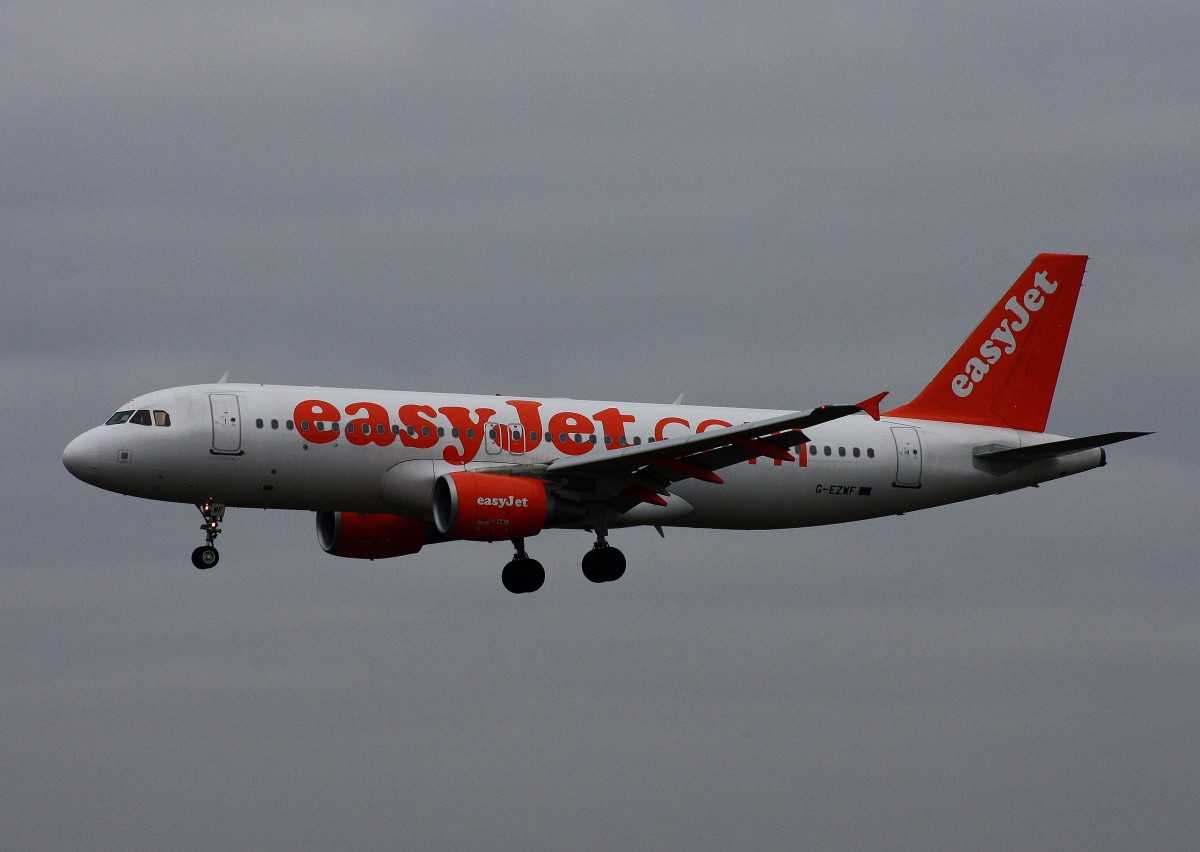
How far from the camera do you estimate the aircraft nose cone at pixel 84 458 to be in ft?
179

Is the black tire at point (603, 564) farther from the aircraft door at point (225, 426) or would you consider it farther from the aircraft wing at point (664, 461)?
the aircraft door at point (225, 426)

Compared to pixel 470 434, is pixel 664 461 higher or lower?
lower

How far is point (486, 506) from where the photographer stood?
179ft

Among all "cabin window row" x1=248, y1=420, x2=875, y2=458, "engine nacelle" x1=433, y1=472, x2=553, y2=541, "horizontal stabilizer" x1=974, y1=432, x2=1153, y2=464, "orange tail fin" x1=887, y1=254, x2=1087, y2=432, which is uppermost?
"orange tail fin" x1=887, y1=254, x2=1087, y2=432

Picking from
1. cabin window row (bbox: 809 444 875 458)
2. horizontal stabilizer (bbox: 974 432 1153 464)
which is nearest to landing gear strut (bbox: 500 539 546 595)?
cabin window row (bbox: 809 444 875 458)

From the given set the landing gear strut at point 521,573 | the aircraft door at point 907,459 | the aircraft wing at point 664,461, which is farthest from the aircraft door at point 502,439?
the aircraft door at point 907,459

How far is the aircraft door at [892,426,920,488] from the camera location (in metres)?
61.2

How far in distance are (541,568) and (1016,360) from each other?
1613 cm

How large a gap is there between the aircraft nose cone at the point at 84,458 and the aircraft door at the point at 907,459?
22.6 m

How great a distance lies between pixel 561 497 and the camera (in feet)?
186

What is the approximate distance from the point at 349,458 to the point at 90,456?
6.65m

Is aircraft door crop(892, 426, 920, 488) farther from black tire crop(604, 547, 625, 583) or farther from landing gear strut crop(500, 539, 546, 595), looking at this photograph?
landing gear strut crop(500, 539, 546, 595)

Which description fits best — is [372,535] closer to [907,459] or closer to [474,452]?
[474,452]

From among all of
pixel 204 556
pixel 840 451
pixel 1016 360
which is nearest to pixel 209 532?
pixel 204 556
